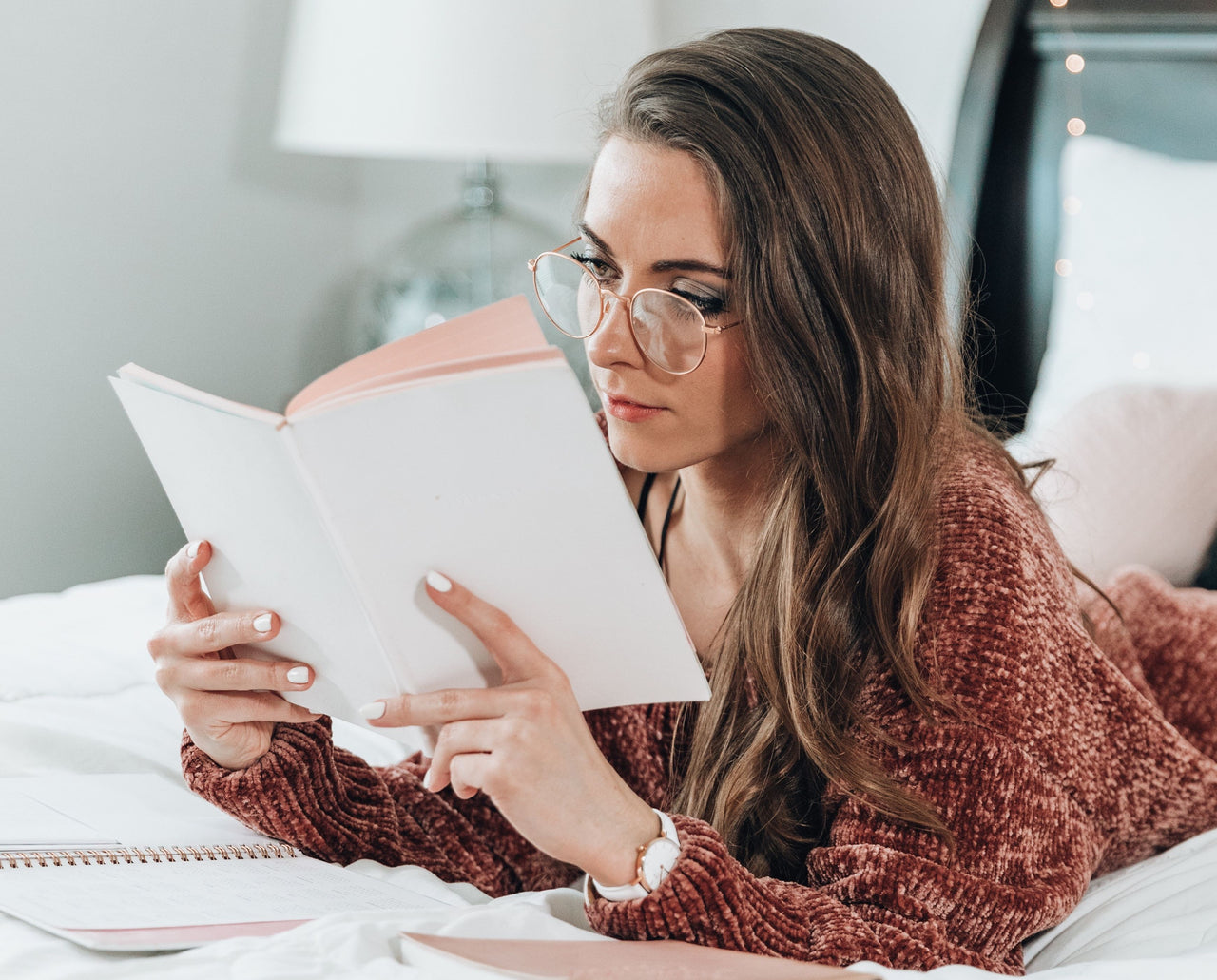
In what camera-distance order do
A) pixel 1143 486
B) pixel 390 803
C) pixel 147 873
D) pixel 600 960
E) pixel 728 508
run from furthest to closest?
pixel 1143 486 < pixel 728 508 < pixel 390 803 < pixel 147 873 < pixel 600 960

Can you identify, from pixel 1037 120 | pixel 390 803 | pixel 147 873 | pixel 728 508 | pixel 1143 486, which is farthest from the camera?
pixel 1037 120

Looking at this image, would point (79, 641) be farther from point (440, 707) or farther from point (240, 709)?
point (440, 707)

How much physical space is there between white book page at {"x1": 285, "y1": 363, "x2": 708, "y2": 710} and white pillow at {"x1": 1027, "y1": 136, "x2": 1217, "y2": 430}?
105cm

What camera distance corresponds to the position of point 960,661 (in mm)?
885

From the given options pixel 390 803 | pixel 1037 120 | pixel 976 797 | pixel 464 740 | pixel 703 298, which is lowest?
pixel 390 803

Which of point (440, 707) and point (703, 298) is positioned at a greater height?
point (703, 298)

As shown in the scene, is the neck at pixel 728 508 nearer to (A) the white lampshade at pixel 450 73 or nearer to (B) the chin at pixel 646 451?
(B) the chin at pixel 646 451

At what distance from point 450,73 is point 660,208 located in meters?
1.25

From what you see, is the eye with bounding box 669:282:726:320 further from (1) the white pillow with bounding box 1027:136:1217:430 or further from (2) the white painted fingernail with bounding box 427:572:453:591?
(1) the white pillow with bounding box 1027:136:1217:430

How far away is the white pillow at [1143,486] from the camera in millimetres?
1437

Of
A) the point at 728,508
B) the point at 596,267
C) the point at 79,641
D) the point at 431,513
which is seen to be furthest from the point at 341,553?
the point at 79,641

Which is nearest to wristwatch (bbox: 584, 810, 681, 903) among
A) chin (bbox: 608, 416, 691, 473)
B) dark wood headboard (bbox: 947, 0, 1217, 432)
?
chin (bbox: 608, 416, 691, 473)

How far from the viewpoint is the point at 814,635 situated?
94 centimetres

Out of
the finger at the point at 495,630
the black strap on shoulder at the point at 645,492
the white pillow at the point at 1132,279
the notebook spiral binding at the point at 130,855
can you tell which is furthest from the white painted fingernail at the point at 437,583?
the white pillow at the point at 1132,279
